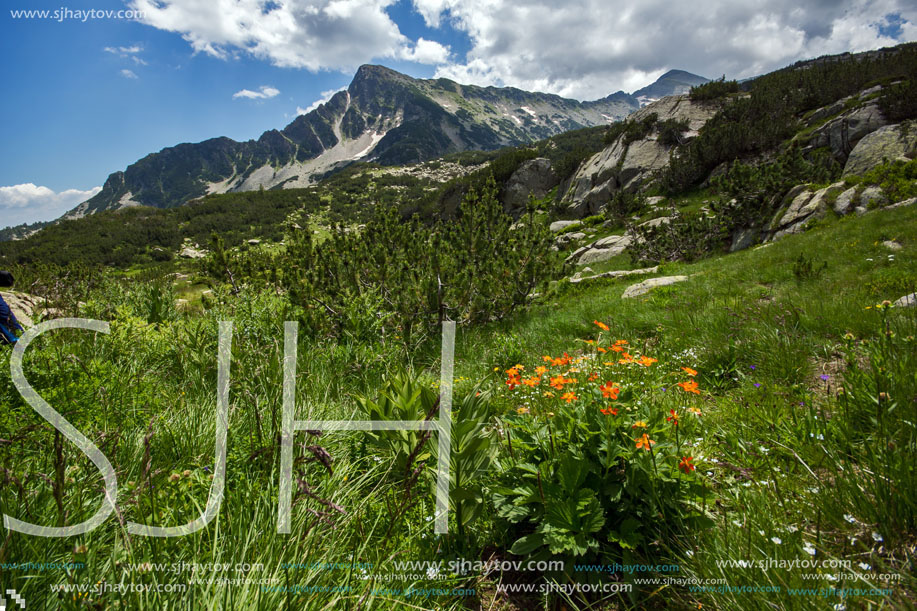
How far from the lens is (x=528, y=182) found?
5028cm

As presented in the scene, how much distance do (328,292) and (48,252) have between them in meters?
127

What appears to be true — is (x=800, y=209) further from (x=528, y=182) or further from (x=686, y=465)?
(x=528, y=182)

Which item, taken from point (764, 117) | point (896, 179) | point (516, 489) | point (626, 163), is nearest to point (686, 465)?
point (516, 489)

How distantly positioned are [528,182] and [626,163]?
49.6ft

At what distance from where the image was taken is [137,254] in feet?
286

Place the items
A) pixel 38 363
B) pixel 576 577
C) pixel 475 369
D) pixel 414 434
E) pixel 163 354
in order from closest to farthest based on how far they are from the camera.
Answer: pixel 576 577, pixel 414 434, pixel 38 363, pixel 163 354, pixel 475 369

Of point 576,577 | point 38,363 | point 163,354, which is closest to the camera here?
point 576,577

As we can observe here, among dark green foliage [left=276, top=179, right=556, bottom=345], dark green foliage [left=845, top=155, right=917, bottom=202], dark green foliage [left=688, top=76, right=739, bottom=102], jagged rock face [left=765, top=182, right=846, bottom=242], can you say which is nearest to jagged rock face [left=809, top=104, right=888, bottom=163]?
jagged rock face [left=765, top=182, right=846, bottom=242]

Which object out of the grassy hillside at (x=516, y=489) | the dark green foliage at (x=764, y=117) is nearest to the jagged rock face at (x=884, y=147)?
the dark green foliage at (x=764, y=117)

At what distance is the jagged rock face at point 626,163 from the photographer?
119 feet

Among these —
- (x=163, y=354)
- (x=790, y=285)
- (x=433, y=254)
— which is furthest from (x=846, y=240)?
(x=163, y=354)

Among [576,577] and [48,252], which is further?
[48,252]

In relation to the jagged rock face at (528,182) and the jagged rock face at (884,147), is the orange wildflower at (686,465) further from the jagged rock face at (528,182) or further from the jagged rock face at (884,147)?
the jagged rock face at (528,182)

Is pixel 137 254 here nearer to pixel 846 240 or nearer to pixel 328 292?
pixel 328 292
